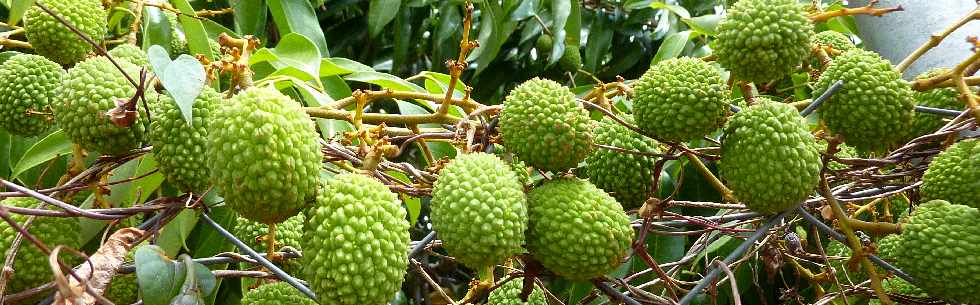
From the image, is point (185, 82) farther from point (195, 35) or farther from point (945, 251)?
point (945, 251)

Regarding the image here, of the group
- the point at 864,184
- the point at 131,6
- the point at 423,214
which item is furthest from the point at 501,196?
the point at 423,214

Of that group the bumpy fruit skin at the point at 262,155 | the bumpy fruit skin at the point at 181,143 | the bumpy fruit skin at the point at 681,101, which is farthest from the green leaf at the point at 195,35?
the bumpy fruit skin at the point at 681,101

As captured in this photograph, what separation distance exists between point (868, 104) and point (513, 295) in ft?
1.65

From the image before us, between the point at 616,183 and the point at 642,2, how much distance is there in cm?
149

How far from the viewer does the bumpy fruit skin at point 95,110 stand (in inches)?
34.6

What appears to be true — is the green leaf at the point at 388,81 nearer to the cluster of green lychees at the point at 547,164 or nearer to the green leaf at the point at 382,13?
the cluster of green lychees at the point at 547,164

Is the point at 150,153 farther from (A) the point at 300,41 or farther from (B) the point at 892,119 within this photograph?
(B) the point at 892,119

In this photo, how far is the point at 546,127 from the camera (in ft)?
2.81

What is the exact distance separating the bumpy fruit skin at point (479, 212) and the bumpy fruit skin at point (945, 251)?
17.3 inches

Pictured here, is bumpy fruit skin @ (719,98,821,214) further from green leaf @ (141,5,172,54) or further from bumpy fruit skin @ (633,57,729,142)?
green leaf @ (141,5,172,54)

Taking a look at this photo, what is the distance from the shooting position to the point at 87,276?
788mm

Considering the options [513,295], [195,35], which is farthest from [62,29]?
[513,295]

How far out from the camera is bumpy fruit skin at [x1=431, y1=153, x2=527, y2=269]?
2.48 feet

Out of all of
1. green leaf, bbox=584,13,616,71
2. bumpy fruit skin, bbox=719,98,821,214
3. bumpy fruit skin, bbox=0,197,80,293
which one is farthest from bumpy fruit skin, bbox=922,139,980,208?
green leaf, bbox=584,13,616,71
